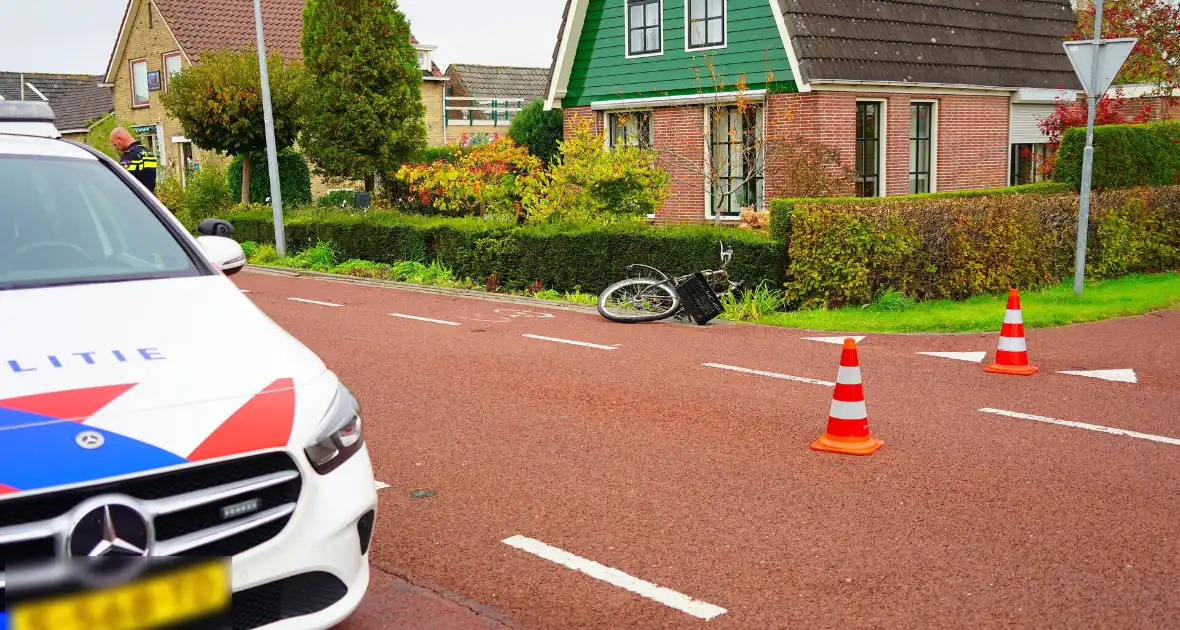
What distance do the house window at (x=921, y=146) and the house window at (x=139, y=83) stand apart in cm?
2941

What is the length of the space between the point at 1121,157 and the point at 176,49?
31.4 metres

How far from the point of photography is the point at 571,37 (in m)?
24.4

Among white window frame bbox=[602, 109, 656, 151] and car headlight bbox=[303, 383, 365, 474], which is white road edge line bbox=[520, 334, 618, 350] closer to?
car headlight bbox=[303, 383, 365, 474]

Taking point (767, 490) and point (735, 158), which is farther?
point (735, 158)

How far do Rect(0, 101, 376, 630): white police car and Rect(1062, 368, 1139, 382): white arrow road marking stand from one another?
24.6 ft

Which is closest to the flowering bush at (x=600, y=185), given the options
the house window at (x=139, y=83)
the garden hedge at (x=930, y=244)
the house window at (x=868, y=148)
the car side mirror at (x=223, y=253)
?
the garden hedge at (x=930, y=244)

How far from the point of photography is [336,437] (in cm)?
365

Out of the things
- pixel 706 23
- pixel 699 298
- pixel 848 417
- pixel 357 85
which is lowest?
pixel 848 417

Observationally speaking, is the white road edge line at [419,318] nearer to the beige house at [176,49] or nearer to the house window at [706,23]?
the house window at [706,23]

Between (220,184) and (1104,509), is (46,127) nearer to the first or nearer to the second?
(1104,509)

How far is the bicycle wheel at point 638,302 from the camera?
13.2m

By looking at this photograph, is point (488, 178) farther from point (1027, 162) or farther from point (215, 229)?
point (1027, 162)

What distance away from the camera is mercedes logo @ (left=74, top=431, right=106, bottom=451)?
314 cm

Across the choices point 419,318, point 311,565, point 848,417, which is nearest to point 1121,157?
point 419,318
